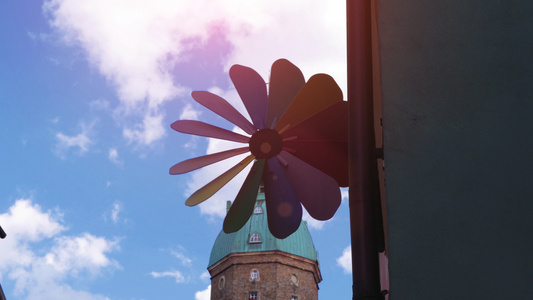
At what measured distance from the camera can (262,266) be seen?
4062 centimetres

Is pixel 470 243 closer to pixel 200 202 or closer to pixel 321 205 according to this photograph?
pixel 321 205

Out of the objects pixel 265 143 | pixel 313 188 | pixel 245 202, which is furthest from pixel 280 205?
pixel 265 143

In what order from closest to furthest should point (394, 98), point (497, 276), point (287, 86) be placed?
point (497, 276), point (394, 98), point (287, 86)

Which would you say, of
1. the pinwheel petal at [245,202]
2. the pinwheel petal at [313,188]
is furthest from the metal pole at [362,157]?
the pinwheel petal at [245,202]

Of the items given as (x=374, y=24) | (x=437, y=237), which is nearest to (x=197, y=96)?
(x=374, y=24)

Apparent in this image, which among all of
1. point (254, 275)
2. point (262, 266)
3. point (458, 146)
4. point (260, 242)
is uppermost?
point (260, 242)

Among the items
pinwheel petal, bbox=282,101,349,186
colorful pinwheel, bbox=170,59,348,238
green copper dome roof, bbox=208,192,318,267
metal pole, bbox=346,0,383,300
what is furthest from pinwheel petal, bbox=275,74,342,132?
green copper dome roof, bbox=208,192,318,267

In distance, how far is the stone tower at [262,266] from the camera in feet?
131

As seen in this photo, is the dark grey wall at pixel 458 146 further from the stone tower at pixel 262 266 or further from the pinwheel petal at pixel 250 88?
the stone tower at pixel 262 266

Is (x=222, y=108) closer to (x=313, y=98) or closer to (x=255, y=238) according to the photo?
(x=313, y=98)

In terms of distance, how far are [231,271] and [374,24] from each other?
125ft

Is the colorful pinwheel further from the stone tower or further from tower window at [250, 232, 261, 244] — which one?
tower window at [250, 232, 261, 244]

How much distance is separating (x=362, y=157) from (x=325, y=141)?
2750 millimetres

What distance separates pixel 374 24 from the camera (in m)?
3.82
